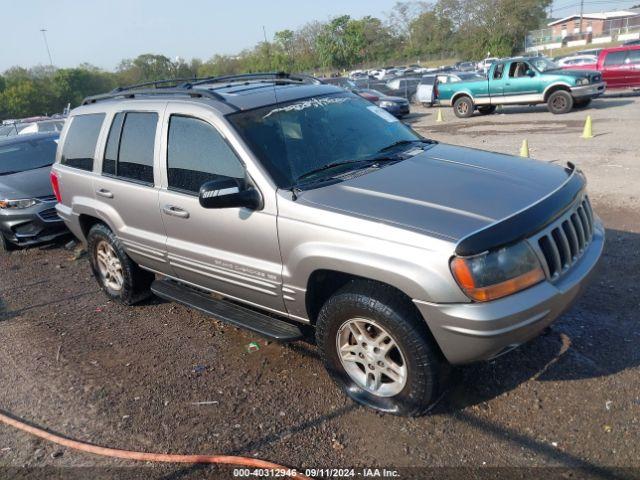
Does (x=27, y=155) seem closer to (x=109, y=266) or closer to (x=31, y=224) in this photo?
(x=31, y=224)

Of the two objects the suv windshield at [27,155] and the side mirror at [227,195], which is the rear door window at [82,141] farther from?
the suv windshield at [27,155]

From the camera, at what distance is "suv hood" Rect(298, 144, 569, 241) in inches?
118

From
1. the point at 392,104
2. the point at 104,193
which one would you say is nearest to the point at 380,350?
the point at 104,193

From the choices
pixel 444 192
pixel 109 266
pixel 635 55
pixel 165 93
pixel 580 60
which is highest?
pixel 165 93

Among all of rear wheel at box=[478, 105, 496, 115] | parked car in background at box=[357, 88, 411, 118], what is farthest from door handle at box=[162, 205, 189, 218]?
rear wheel at box=[478, 105, 496, 115]

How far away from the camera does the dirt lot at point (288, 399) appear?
9.98ft

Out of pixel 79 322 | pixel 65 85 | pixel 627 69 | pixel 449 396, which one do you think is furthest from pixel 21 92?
pixel 449 396

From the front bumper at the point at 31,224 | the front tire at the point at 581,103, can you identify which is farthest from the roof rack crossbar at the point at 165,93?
the front tire at the point at 581,103

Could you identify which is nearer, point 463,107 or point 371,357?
point 371,357

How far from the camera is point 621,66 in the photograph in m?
20.5

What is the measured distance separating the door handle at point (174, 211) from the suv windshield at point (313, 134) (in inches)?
30.6

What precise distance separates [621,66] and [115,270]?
21066 millimetres

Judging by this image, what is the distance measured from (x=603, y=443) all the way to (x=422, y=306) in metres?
1.21

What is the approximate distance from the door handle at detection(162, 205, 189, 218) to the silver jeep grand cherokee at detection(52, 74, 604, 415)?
2cm
